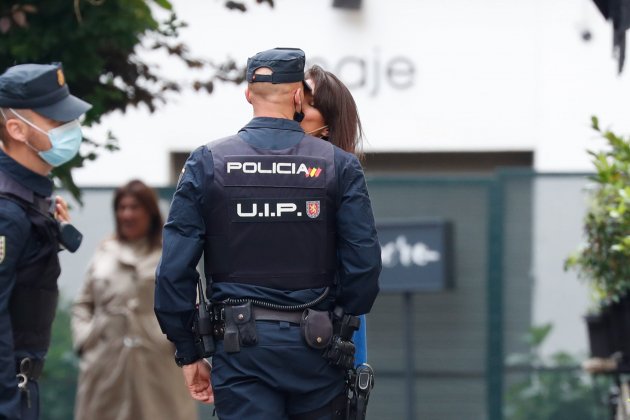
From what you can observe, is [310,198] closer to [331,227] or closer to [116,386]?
[331,227]

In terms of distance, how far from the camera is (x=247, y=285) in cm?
462

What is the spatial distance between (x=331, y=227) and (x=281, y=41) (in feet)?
24.3

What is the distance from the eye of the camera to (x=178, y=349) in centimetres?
470

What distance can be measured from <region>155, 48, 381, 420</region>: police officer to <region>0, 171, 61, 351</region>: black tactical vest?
45 cm

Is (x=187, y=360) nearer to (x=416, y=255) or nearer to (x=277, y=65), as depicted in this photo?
(x=277, y=65)

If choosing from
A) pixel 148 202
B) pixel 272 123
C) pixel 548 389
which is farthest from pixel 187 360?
pixel 548 389

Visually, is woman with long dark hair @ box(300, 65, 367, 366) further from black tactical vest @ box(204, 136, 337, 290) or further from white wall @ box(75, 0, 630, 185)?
white wall @ box(75, 0, 630, 185)

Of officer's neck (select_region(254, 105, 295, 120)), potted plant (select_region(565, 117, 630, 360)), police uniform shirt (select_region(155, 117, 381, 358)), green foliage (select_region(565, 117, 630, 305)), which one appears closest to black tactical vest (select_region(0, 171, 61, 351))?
police uniform shirt (select_region(155, 117, 381, 358))

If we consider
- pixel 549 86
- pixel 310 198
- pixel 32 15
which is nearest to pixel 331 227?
pixel 310 198

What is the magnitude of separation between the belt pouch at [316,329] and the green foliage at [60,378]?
5.50 metres

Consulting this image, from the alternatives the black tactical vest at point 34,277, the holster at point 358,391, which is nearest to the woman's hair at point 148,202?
the black tactical vest at point 34,277

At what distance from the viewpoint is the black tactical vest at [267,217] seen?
4.62 meters

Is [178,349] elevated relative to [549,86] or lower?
lower

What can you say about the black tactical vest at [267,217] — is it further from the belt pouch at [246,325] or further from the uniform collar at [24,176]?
the uniform collar at [24,176]
